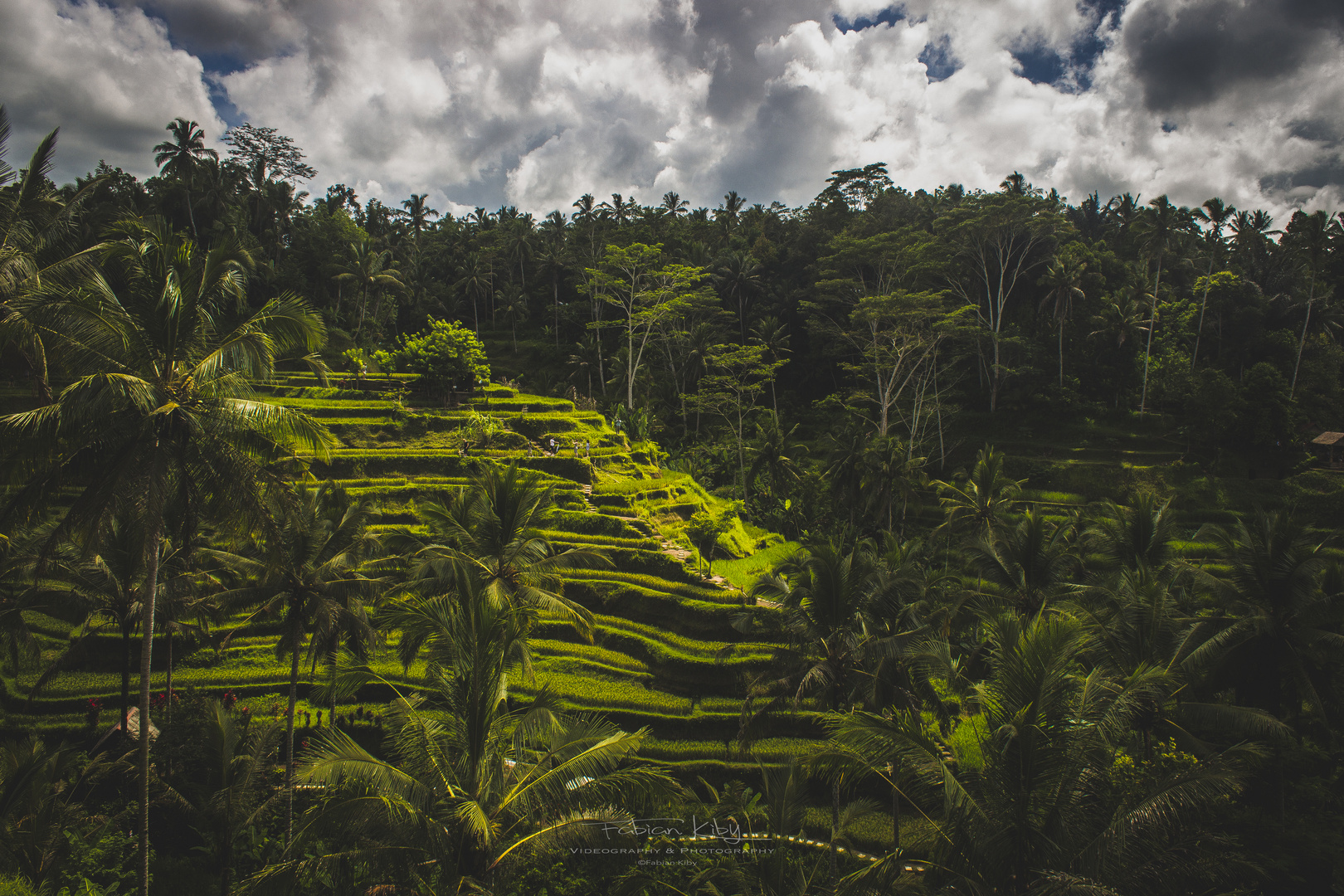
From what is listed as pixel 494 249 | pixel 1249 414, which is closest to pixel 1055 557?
pixel 1249 414

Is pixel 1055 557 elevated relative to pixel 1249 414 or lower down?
lower down

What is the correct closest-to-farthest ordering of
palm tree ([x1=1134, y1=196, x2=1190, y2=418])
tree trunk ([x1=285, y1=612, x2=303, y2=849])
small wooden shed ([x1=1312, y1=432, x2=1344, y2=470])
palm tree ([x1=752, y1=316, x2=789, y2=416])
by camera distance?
tree trunk ([x1=285, y1=612, x2=303, y2=849]) < small wooden shed ([x1=1312, y1=432, x2=1344, y2=470]) < palm tree ([x1=1134, y1=196, x2=1190, y2=418]) < palm tree ([x1=752, y1=316, x2=789, y2=416])

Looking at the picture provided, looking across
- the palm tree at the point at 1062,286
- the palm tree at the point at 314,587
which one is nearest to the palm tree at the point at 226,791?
the palm tree at the point at 314,587

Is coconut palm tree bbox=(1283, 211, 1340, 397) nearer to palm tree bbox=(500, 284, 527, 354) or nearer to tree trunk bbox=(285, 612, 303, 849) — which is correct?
tree trunk bbox=(285, 612, 303, 849)

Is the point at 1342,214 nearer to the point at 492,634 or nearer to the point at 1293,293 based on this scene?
the point at 1293,293

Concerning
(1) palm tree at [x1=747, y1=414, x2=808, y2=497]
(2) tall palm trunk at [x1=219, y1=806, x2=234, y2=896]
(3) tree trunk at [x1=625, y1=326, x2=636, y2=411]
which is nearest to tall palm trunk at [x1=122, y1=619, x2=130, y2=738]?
(2) tall palm trunk at [x1=219, y1=806, x2=234, y2=896]
